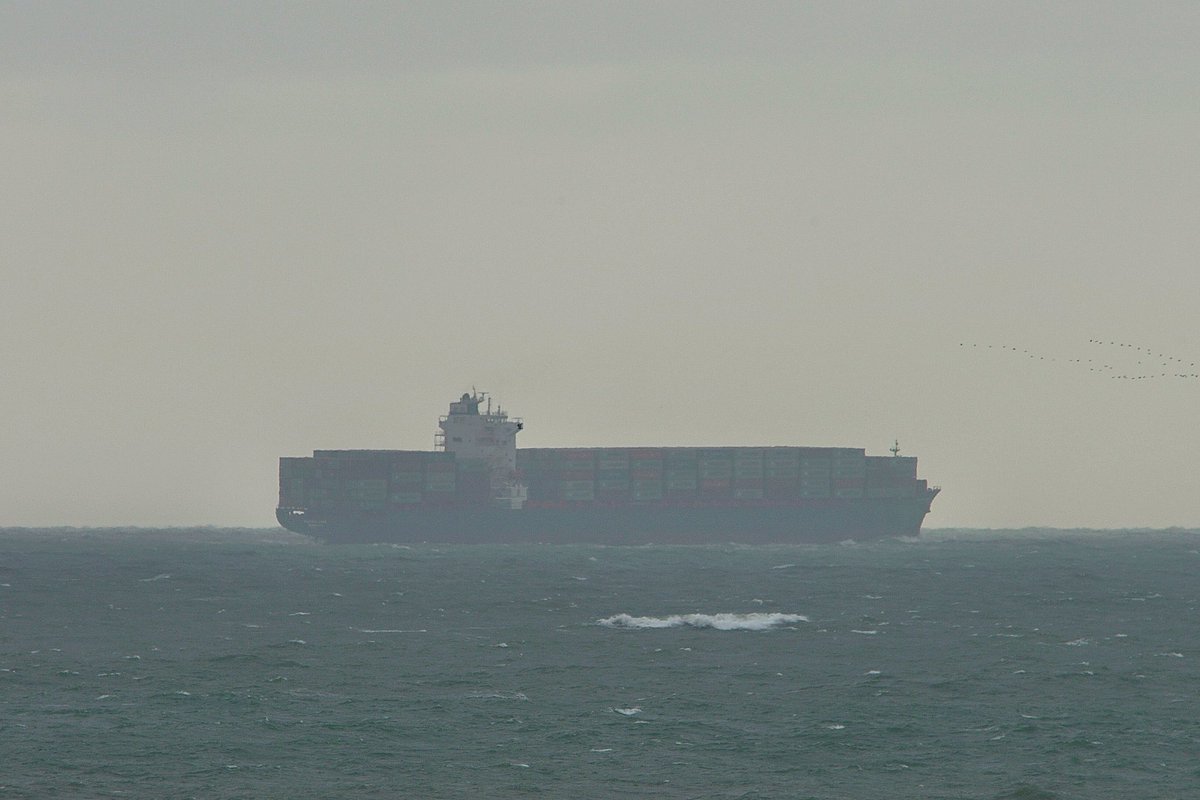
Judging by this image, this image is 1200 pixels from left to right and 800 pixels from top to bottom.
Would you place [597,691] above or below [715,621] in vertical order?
below

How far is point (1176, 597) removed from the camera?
4154 inches

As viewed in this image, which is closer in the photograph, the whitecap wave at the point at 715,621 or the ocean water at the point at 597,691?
the ocean water at the point at 597,691

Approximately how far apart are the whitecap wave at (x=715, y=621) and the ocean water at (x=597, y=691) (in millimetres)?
276

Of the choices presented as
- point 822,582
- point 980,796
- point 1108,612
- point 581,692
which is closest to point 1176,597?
point 1108,612

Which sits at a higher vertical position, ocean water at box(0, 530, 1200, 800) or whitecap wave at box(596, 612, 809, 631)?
whitecap wave at box(596, 612, 809, 631)

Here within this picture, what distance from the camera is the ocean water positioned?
4772cm

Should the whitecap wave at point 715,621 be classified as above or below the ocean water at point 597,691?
above

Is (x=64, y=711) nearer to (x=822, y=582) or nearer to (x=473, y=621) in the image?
(x=473, y=621)

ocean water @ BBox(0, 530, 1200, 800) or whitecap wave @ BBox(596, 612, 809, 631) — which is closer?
ocean water @ BBox(0, 530, 1200, 800)

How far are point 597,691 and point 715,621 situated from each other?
2369cm

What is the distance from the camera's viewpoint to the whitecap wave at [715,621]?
83625mm

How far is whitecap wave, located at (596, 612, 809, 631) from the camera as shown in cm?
8362

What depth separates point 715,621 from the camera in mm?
85000

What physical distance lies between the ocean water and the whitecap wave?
276 millimetres
